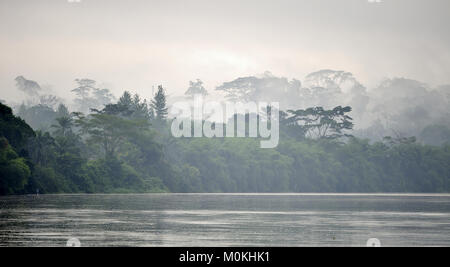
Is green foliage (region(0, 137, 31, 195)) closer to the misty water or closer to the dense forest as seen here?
the dense forest

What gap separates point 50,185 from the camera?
315ft

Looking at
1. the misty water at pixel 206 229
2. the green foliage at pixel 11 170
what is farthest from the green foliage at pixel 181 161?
the misty water at pixel 206 229

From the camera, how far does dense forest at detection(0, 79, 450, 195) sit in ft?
316

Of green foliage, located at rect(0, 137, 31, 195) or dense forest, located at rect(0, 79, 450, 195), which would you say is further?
dense forest, located at rect(0, 79, 450, 195)

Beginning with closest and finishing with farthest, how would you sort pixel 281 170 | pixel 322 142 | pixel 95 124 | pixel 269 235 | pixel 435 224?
pixel 269 235
pixel 435 224
pixel 95 124
pixel 281 170
pixel 322 142

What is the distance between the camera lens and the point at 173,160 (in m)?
137

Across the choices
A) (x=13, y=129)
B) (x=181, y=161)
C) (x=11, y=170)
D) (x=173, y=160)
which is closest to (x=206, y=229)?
(x=11, y=170)

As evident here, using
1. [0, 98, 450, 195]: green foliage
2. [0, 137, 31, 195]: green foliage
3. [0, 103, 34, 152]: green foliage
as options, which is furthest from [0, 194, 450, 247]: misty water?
[0, 103, 34, 152]: green foliage
